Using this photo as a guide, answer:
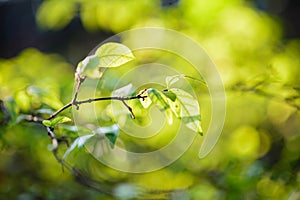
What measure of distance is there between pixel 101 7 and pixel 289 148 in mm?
564

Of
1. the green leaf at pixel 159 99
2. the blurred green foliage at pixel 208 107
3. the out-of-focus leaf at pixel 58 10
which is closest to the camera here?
the green leaf at pixel 159 99

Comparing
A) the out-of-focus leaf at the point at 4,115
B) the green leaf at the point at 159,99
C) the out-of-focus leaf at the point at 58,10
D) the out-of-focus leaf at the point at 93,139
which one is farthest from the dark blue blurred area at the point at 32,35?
the green leaf at the point at 159,99

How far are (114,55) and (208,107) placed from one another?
20.0 inches

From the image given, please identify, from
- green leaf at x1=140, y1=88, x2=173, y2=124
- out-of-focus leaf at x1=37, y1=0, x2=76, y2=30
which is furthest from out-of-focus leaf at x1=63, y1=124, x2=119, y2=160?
out-of-focus leaf at x1=37, y1=0, x2=76, y2=30

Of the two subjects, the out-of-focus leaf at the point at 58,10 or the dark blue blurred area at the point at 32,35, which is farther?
the dark blue blurred area at the point at 32,35

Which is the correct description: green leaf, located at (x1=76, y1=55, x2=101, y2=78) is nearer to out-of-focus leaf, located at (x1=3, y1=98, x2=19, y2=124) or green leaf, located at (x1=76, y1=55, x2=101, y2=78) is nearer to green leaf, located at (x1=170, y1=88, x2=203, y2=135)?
green leaf, located at (x1=170, y1=88, x2=203, y2=135)

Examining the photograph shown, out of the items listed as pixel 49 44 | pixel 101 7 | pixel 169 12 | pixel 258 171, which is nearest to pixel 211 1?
pixel 169 12

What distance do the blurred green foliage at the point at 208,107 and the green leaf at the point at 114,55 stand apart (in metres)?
0.21

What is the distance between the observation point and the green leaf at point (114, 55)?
1.63ft

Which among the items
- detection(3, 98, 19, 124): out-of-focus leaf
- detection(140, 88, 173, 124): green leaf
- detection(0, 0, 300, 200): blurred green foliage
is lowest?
detection(0, 0, 300, 200): blurred green foliage

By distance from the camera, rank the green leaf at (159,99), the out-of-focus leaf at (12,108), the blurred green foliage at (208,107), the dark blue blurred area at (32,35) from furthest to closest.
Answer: the dark blue blurred area at (32,35) < the blurred green foliage at (208,107) < the out-of-focus leaf at (12,108) < the green leaf at (159,99)

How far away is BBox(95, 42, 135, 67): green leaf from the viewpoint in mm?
497

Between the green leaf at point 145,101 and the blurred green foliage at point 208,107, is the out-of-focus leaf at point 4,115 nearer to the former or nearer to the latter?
the blurred green foliage at point 208,107

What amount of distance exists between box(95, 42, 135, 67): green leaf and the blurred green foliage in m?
0.21
